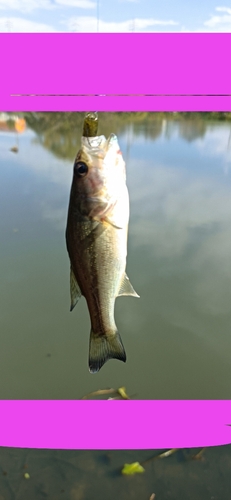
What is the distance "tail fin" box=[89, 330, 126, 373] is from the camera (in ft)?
3.17

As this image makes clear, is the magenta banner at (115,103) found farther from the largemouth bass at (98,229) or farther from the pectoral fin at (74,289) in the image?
the pectoral fin at (74,289)

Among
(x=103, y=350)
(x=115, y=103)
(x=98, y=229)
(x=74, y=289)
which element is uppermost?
(x=115, y=103)

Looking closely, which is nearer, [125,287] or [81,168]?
[81,168]

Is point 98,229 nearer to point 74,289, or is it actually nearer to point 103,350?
point 74,289

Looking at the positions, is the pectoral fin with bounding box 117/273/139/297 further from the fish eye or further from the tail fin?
the fish eye

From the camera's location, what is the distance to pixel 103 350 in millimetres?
965

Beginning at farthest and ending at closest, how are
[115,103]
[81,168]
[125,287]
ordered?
[125,287]
[81,168]
[115,103]

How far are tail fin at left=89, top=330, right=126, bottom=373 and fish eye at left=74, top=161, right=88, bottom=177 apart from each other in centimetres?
42

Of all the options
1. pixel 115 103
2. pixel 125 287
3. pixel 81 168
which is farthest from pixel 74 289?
pixel 115 103

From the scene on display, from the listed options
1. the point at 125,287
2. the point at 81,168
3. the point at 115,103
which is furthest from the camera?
the point at 125,287

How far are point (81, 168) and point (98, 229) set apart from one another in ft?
0.49

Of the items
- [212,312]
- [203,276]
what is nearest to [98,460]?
[212,312]

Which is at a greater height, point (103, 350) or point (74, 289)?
point (74, 289)

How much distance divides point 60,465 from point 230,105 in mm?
1910
